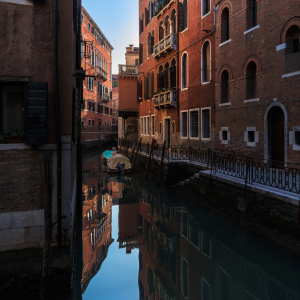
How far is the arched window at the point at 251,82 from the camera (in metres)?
12.3

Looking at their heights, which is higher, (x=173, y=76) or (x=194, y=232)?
(x=173, y=76)

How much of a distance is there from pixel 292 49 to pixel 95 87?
3317 centimetres

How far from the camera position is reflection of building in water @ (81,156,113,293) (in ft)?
24.0

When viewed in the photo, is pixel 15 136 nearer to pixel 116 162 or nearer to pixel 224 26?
pixel 224 26

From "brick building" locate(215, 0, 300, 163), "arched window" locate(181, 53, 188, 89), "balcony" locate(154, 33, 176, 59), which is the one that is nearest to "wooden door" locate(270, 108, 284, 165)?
"brick building" locate(215, 0, 300, 163)

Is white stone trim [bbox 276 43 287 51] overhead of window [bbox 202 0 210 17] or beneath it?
beneath

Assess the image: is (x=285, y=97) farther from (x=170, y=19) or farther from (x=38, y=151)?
(x=170, y=19)

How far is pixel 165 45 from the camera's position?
65.1ft

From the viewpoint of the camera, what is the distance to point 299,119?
9.66 metres

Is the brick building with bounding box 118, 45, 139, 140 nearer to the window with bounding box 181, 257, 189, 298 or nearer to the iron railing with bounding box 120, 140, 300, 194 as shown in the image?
the iron railing with bounding box 120, 140, 300, 194

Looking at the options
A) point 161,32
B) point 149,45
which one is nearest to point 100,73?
point 149,45

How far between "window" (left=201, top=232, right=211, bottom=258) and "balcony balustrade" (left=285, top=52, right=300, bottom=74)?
6016 millimetres

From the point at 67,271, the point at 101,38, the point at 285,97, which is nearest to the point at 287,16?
the point at 285,97

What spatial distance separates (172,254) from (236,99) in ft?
24.9
